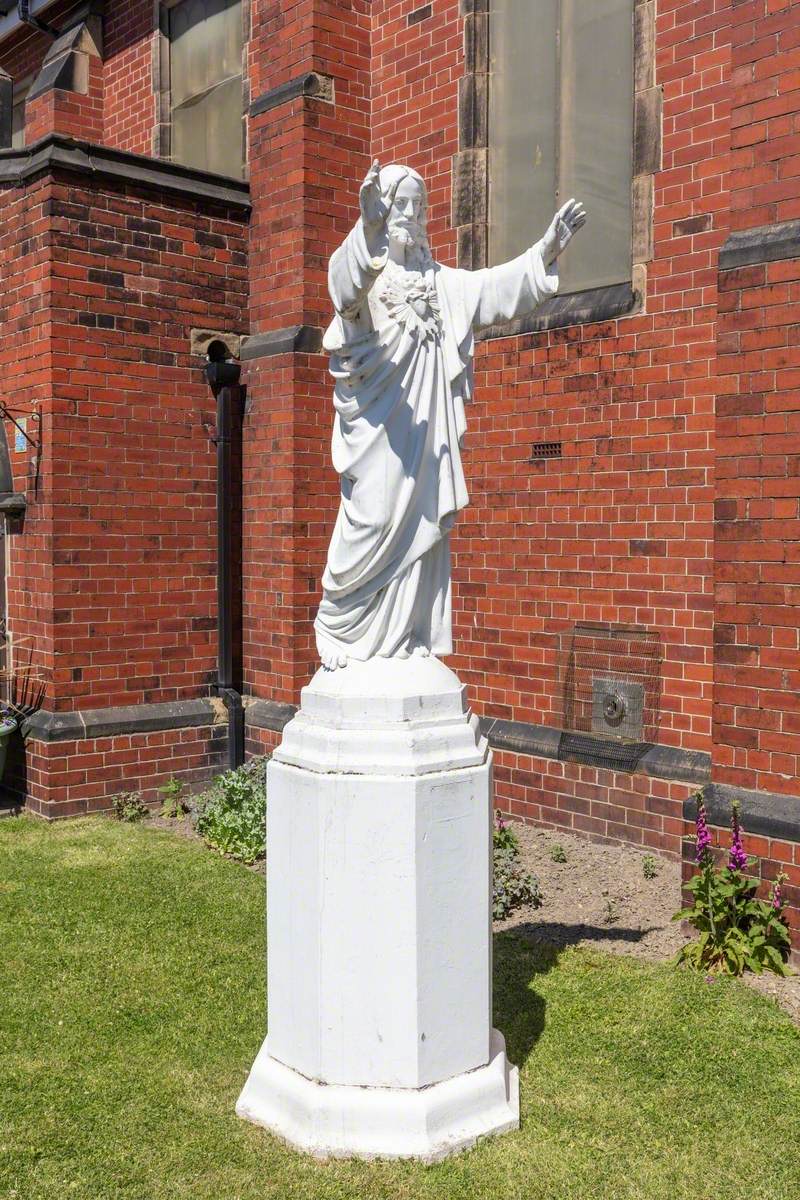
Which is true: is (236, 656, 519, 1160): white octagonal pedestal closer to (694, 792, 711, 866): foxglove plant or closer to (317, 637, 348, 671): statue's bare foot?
(317, 637, 348, 671): statue's bare foot

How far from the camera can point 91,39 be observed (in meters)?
12.2

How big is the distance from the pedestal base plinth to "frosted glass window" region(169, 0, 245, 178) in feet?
27.3

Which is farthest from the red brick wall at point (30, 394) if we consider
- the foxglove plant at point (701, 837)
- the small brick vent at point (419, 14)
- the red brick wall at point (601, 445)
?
the foxglove plant at point (701, 837)

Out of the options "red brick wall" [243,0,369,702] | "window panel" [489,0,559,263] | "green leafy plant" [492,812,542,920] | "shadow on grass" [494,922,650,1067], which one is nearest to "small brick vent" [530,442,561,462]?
"window panel" [489,0,559,263]

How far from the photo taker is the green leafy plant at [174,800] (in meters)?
8.62

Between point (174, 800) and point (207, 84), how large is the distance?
682 cm

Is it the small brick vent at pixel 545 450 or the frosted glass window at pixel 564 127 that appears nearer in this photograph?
the frosted glass window at pixel 564 127

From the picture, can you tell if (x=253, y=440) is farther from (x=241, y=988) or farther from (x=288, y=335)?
(x=241, y=988)

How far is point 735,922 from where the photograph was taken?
544cm

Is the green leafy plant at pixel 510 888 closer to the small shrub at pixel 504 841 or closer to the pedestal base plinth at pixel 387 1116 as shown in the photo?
the small shrub at pixel 504 841

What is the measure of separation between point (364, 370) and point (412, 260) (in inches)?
18.6

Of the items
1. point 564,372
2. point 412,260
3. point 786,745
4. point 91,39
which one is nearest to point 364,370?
point 412,260

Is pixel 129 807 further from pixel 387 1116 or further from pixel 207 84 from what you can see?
pixel 207 84

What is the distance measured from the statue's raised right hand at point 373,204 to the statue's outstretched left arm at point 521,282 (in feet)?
2.14
